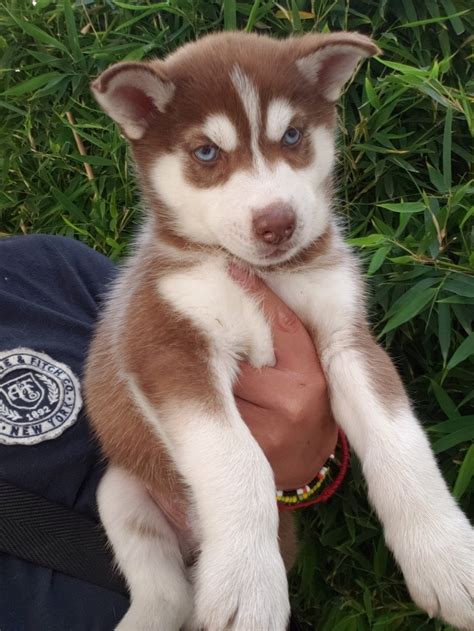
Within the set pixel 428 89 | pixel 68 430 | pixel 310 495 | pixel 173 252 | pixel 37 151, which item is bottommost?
pixel 310 495

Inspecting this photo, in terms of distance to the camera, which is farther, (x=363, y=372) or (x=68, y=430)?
(x=68, y=430)

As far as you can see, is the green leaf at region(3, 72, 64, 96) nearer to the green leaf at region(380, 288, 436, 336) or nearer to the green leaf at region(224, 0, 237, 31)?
the green leaf at region(224, 0, 237, 31)

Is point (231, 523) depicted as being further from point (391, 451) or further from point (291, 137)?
point (291, 137)

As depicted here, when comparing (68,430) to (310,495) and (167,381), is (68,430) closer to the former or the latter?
(167,381)

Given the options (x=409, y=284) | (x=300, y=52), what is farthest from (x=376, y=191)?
(x=300, y=52)

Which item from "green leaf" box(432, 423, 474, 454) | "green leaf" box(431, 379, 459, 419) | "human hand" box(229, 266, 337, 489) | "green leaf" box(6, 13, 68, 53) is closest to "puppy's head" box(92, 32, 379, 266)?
"human hand" box(229, 266, 337, 489)

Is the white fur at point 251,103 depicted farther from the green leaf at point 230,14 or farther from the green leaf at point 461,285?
the green leaf at point 230,14

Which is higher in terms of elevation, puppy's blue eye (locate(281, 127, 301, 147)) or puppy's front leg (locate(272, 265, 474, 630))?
puppy's blue eye (locate(281, 127, 301, 147))
